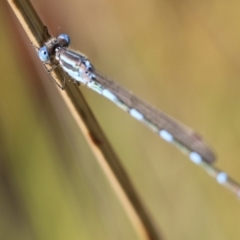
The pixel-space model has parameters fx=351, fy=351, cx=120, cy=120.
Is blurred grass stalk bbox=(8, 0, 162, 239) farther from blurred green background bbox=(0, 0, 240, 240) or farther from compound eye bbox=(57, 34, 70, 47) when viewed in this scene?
blurred green background bbox=(0, 0, 240, 240)

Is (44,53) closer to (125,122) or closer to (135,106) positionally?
(135,106)

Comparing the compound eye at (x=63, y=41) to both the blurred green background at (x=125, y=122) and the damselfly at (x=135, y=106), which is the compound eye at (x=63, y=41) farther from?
the blurred green background at (x=125, y=122)

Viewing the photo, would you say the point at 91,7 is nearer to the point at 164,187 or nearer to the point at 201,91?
the point at 201,91

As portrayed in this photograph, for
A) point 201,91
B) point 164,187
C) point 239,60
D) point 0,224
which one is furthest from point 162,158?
point 0,224

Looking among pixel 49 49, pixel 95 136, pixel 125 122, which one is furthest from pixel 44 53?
pixel 125 122

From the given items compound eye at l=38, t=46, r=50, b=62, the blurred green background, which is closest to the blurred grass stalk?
compound eye at l=38, t=46, r=50, b=62

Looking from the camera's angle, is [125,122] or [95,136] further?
[125,122]
